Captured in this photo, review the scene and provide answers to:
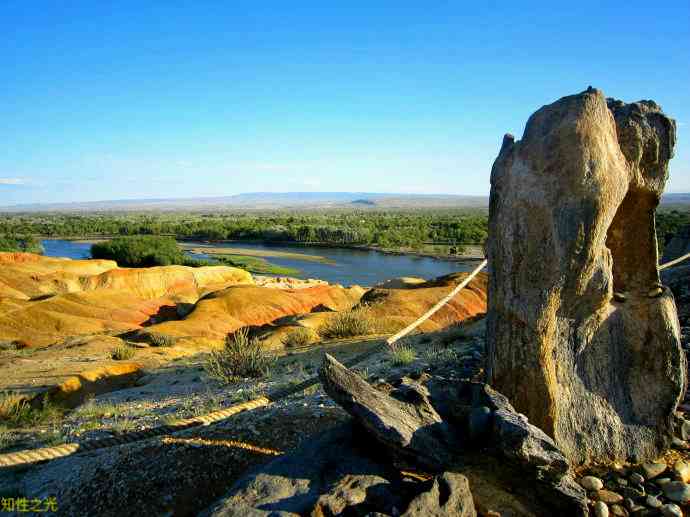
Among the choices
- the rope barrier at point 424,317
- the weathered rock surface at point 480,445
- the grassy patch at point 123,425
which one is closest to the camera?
the weathered rock surface at point 480,445

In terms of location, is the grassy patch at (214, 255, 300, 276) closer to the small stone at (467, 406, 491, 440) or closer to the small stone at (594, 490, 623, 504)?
the small stone at (467, 406, 491, 440)

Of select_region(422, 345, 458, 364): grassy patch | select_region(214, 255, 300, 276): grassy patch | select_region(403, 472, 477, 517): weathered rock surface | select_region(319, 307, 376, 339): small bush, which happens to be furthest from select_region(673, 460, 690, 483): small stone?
select_region(214, 255, 300, 276): grassy patch

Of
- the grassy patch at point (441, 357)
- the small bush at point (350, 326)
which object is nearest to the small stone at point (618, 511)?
the grassy patch at point (441, 357)

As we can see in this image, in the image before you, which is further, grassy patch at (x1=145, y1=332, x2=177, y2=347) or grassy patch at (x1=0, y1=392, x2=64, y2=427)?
grassy patch at (x1=145, y1=332, x2=177, y2=347)

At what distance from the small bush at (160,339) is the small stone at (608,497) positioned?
15.5 m

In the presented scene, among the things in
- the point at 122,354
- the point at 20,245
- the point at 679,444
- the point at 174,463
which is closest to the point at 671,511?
the point at 679,444

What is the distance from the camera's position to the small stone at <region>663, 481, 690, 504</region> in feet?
10.0

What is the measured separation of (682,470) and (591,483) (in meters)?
0.72

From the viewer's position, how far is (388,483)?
2.87 m

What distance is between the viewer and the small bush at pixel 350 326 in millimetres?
14453

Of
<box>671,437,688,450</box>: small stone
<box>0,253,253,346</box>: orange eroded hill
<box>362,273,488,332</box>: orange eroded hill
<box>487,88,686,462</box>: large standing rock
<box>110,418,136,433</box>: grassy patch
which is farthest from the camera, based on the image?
<box>0,253,253,346</box>: orange eroded hill

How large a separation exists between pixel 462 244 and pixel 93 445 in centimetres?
6048

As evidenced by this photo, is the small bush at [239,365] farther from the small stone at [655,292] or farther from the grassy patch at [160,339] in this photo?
the grassy patch at [160,339]

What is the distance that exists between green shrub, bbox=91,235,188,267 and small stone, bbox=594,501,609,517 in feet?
143
